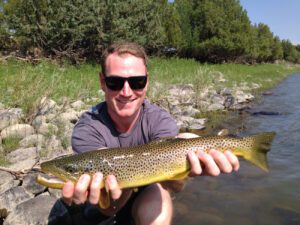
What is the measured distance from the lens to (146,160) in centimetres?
332

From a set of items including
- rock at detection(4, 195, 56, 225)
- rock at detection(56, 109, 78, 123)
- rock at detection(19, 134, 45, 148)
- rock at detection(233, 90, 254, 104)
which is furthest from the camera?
rock at detection(233, 90, 254, 104)

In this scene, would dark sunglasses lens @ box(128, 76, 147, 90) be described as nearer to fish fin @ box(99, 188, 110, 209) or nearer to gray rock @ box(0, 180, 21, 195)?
fish fin @ box(99, 188, 110, 209)

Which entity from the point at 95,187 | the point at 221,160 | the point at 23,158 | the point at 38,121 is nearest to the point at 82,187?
the point at 95,187

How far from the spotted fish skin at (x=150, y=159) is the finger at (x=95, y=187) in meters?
0.12

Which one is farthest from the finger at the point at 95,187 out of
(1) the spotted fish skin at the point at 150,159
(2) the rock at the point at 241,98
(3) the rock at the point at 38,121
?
(2) the rock at the point at 241,98

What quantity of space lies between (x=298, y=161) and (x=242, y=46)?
3761 centimetres

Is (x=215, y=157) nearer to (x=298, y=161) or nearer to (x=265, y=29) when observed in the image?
(x=298, y=161)

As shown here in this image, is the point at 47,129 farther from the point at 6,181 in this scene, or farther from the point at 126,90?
the point at 126,90

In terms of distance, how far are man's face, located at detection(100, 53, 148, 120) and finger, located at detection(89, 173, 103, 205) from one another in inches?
33.4

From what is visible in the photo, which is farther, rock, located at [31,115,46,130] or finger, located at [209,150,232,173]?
rock, located at [31,115,46,130]

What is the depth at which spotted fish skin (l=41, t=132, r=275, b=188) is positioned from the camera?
3.18m

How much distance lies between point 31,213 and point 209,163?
2762mm

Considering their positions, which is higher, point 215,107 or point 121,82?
point 121,82

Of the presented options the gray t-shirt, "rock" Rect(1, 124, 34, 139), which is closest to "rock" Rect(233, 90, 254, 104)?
"rock" Rect(1, 124, 34, 139)
